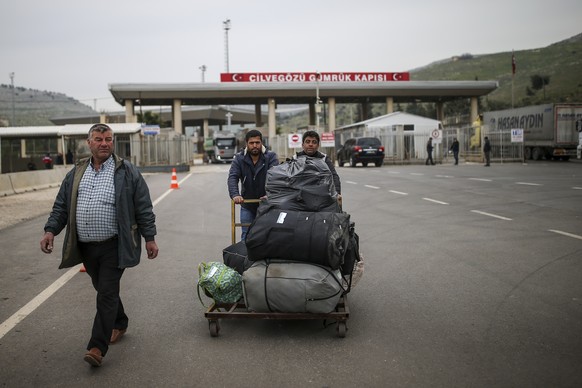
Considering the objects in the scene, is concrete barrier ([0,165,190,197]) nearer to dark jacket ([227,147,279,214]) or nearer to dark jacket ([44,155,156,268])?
dark jacket ([227,147,279,214])

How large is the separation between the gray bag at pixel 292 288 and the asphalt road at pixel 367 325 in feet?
0.94

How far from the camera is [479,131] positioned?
134 ft

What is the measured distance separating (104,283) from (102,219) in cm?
49

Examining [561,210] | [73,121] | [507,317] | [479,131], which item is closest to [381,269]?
[507,317]

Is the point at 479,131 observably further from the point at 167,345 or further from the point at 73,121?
the point at 73,121

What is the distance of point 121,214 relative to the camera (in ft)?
14.6

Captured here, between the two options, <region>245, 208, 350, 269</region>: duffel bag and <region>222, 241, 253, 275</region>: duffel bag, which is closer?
<region>245, 208, 350, 269</region>: duffel bag

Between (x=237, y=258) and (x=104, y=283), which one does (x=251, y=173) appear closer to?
(x=237, y=258)

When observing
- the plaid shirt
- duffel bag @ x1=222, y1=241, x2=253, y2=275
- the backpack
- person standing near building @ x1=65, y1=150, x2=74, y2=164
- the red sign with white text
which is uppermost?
the red sign with white text

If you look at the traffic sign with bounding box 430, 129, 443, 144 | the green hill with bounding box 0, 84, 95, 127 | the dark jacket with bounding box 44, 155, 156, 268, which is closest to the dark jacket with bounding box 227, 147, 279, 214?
the dark jacket with bounding box 44, 155, 156, 268

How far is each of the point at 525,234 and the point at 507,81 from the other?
160 metres

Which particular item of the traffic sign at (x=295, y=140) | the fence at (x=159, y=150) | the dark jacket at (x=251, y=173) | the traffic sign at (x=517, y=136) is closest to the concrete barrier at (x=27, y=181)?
the fence at (x=159, y=150)

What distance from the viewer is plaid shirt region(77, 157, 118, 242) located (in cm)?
442

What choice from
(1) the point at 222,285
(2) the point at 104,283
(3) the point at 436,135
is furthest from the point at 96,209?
(3) the point at 436,135
